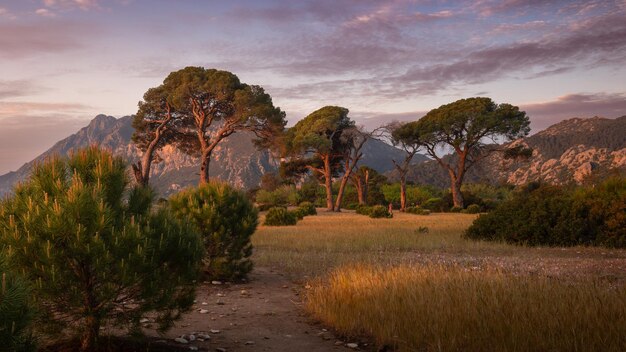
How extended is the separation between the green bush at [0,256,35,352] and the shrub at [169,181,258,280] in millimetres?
7266

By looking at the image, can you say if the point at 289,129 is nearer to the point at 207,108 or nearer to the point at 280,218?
the point at 207,108

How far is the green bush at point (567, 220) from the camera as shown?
16766 mm

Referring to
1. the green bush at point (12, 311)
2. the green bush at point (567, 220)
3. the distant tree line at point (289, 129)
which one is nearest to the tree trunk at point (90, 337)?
the green bush at point (12, 311)

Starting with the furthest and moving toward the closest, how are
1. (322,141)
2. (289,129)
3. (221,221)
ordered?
(289,129) < (322,141) < (221,221)

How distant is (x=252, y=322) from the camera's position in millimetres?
7961

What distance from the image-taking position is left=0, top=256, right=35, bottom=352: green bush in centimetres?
336

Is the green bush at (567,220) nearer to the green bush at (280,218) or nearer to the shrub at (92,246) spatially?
the green bush at (280,218)

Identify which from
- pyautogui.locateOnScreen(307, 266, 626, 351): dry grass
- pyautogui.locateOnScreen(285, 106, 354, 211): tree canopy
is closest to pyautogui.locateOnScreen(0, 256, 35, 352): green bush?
pyautogui.locateOnScreen(307, 266, 626, 351): dry grass

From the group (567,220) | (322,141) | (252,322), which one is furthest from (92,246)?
(322,141)

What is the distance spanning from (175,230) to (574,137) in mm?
113225

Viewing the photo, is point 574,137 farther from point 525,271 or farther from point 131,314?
point 131,314

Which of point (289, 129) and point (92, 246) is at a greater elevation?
point (289, 129)

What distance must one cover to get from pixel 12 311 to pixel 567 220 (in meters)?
17.9

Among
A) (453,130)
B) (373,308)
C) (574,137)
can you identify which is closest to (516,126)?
(453,130)
